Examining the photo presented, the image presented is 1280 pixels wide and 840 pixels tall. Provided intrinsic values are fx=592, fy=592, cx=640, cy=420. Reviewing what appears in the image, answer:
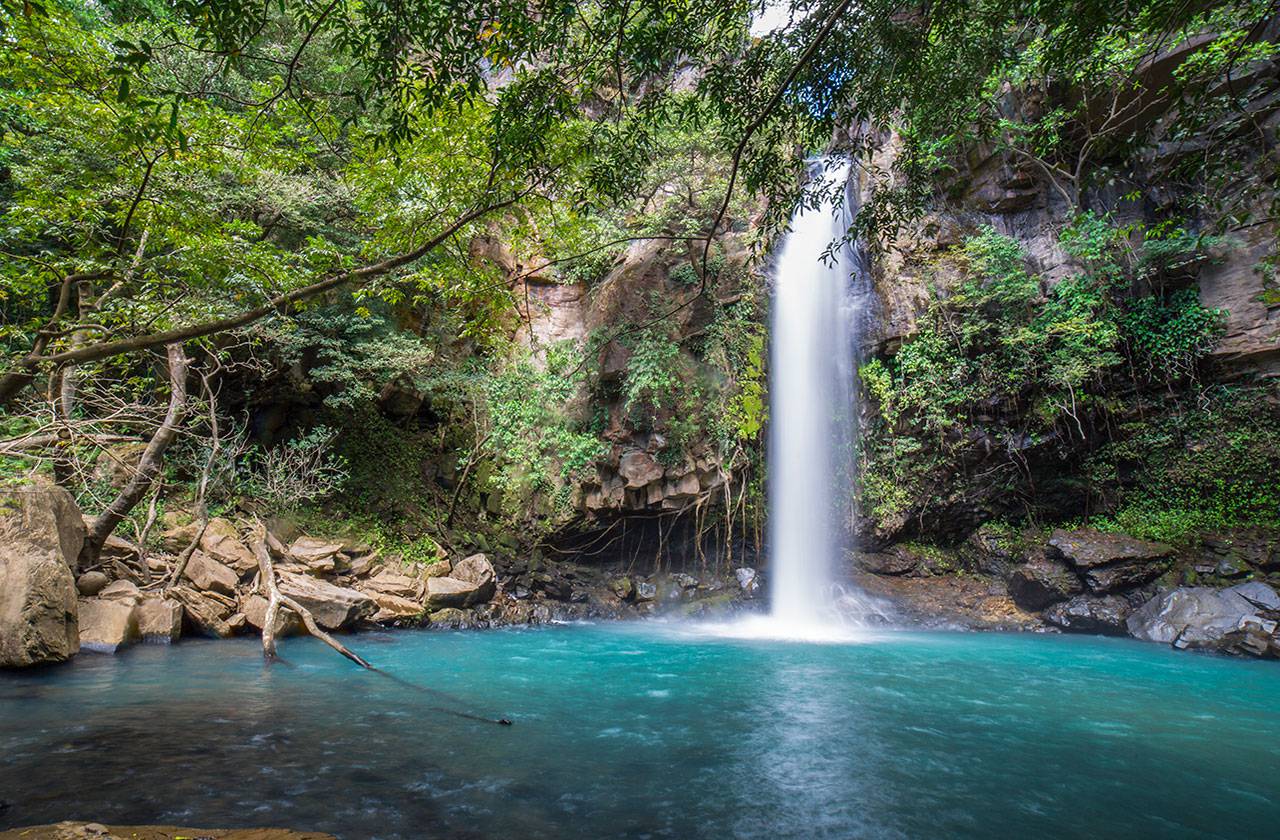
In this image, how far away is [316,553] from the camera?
11.0 m

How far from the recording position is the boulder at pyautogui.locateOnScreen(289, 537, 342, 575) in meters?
10.8

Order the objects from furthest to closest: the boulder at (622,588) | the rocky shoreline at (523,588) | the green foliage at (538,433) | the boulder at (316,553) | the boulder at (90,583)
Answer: the boulder at (622,588), the green foliage at (538,433), the boulder at (316,553), the boulder at (90,583), the rocky shoreline at (523,588)

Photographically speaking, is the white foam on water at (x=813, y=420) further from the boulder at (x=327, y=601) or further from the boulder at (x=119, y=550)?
the boulder at (x=119, y=550)

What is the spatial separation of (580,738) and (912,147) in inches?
237

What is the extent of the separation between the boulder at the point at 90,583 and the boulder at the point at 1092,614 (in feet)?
54.0

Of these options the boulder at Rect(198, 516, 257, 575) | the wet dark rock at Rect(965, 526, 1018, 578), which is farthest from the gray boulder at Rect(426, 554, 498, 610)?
the wet dark rock at Rect(965, 526, 1018, 578)

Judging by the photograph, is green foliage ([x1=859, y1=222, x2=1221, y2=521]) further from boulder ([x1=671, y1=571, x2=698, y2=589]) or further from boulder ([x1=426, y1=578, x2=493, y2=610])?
boulder ([x1=426, y1=578, x2=493, y2=610])

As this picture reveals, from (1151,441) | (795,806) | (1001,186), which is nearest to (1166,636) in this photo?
(1151,441)

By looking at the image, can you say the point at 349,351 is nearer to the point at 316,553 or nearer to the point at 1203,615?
the point at 316,553

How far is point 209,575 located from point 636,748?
822cm

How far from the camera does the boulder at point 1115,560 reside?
11.8 m

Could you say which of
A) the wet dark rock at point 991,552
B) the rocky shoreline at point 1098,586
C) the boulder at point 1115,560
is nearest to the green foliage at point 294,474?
the rocky shoreline at point 1098,586

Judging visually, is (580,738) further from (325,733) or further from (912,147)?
(912,147)

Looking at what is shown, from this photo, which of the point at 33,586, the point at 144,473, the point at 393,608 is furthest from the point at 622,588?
the point at 33,586
